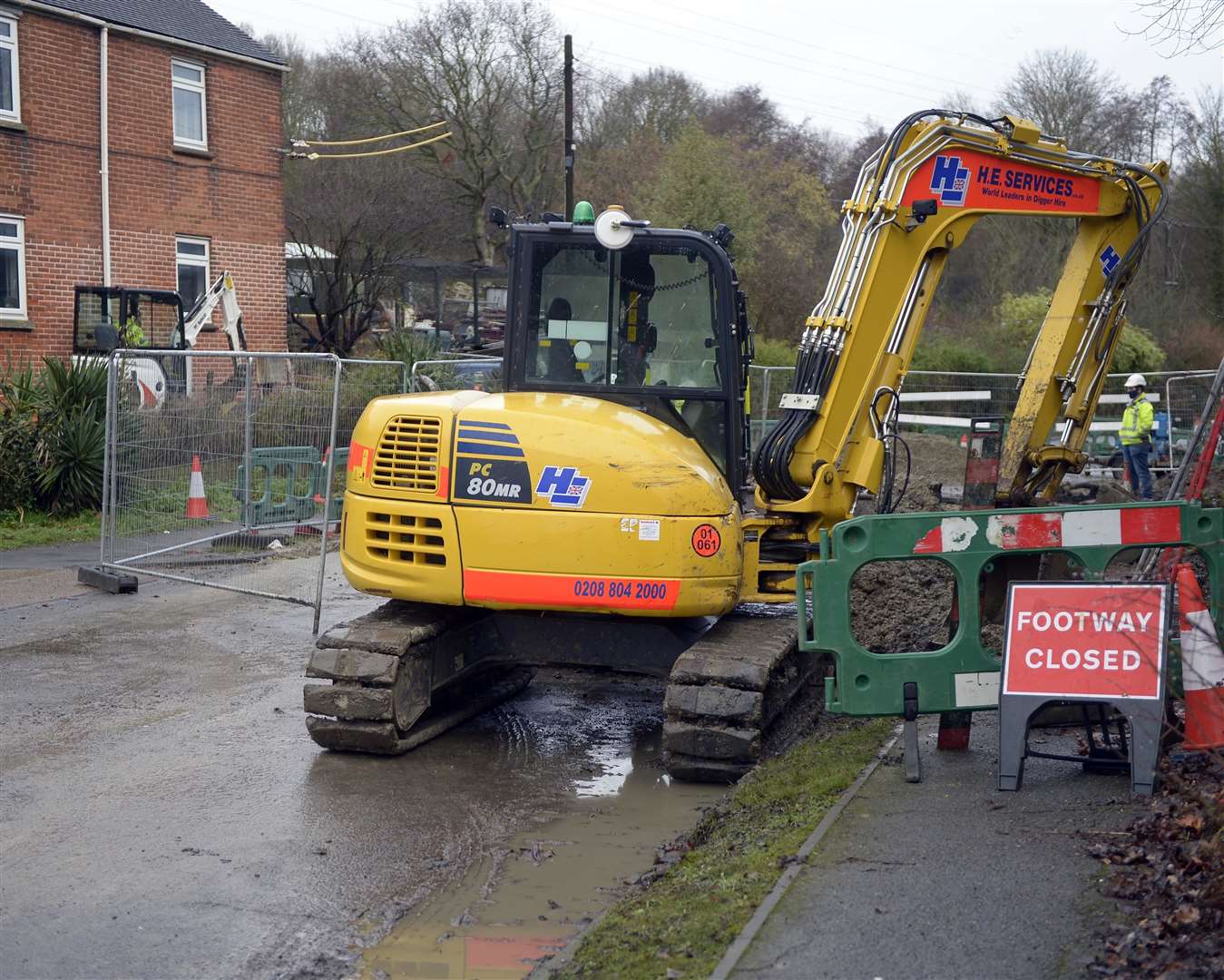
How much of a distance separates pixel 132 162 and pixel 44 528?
913cm

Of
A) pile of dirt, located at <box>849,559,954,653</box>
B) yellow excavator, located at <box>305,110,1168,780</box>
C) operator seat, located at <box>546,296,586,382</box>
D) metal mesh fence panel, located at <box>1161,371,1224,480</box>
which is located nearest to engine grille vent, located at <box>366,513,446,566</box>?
yellow excavator, located at <box>305,110,1168,780</box>

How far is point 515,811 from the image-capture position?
6656 mm

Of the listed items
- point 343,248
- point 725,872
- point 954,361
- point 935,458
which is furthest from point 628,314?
point 343,248

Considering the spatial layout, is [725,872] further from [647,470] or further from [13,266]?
[13,266]

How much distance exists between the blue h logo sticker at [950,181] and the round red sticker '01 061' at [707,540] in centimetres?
273

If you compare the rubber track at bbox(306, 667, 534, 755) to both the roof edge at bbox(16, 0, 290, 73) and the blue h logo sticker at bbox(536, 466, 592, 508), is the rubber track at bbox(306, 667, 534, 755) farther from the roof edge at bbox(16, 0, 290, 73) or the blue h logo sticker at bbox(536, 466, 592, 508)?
the roof edge at bbox(16, 0, 290, 73)

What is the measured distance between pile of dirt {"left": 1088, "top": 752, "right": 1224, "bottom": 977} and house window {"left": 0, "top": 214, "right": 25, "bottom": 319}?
19.0m

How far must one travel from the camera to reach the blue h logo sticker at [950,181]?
27.7 ft

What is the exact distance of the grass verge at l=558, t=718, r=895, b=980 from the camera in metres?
4.47

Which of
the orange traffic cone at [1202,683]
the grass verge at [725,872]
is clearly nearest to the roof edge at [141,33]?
the grass verge at [725,872]

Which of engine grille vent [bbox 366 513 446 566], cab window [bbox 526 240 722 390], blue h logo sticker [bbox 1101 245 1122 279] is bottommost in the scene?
engine grille vent [bbox 366 513 446 566]

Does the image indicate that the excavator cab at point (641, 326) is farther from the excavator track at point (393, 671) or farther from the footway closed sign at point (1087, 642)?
the footway closed sign at point (1087, 642)

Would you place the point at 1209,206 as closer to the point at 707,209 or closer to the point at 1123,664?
the point at 707,209

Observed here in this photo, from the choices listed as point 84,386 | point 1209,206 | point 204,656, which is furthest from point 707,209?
point 204,656
